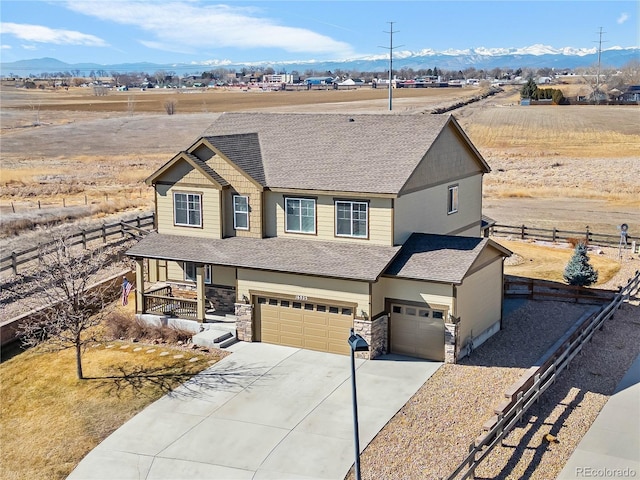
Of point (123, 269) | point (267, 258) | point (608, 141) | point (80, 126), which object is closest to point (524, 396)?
point (267, 258)

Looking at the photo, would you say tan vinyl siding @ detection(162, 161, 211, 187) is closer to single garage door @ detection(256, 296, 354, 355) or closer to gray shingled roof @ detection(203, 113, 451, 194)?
gray shingled roof @ detection(203, 113, 451, 194)

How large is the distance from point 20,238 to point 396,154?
2410 centimetres

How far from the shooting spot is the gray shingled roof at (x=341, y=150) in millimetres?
25703

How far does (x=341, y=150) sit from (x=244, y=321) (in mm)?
7572

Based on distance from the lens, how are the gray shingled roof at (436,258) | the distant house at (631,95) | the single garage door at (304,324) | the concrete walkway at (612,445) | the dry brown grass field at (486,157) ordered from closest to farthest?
the concrete walkway at (612,445), the gray shingled roof at (436,258), the single garage door at (304,324), the dry brown grass field at (486,157), the distant house at (631,95)

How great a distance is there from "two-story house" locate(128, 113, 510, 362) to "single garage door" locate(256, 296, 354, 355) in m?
0.04

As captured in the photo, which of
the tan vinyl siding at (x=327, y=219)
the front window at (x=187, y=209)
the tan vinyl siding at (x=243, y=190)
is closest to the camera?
the tan vinyl siding at (x=327, y=219)

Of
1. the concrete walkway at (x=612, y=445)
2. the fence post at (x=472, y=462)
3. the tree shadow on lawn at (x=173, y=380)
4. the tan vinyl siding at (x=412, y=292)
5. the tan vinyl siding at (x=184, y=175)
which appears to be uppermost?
the tan vinyl siding at (x=184, y=175)

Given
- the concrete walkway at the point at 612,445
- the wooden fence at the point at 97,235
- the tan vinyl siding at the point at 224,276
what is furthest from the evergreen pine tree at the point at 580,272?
the wooden fence at the point at 97,235

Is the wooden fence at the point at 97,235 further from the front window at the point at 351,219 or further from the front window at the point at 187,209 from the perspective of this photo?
the front window at the point at 351,219

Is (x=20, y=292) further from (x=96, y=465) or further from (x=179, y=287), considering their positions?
(x=96, y=465)

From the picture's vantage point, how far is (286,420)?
19.3m

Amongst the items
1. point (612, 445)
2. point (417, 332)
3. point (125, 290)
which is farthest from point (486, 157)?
point (612, 445)

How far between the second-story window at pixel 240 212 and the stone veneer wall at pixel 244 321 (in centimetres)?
332
